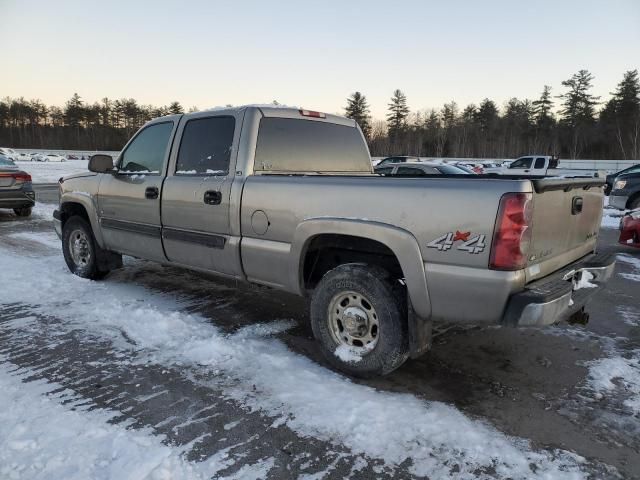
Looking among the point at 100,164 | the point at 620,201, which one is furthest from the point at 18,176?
the point at 620,201

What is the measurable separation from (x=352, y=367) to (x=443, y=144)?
86.3 metres

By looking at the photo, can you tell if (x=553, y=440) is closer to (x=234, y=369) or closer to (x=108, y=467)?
(x=234, y=369)

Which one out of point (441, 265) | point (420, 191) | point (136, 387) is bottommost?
point (136, 387)

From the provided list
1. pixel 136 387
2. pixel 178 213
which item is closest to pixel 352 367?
pixel 136 387

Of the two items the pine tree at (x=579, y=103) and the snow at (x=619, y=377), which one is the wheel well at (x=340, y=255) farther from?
the pine tree at (x=579, y=103)

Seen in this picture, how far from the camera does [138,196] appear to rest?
507 centimetres

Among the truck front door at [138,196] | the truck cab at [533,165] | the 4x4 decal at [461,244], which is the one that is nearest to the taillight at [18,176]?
the truck front door at [138,196]

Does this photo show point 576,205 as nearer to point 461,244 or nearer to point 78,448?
point 461,244

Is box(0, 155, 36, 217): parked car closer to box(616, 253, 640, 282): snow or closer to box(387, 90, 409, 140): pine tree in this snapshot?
box(616, 253, 640, 282): snow

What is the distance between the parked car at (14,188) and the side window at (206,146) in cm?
917

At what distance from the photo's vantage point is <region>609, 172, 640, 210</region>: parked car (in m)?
12.1

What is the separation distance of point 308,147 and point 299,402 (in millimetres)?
2465

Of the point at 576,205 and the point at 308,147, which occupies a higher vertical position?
the point at 308,147

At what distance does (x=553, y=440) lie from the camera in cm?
274
